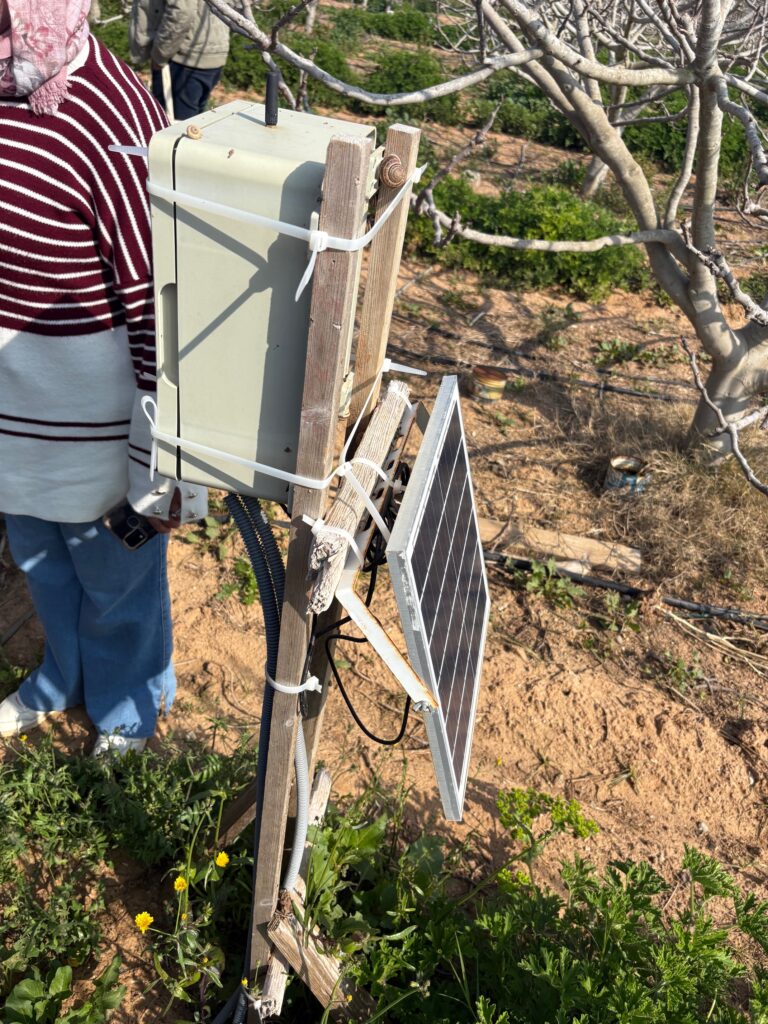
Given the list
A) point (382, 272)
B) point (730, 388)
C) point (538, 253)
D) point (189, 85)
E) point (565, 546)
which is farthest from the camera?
point (538, 253)

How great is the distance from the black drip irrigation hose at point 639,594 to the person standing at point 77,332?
1665 millimetres

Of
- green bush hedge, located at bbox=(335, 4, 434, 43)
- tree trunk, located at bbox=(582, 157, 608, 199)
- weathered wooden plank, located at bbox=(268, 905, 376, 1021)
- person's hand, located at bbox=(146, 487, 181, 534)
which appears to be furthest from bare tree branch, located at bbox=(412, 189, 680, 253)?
green bush hedge, located at bbox=(335, 4, 434, 43)

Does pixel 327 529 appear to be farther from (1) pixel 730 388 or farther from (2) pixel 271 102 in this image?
(1) pixel 730 388

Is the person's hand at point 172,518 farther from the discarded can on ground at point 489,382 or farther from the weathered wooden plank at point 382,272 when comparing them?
the discarded can on ground at point 489,382

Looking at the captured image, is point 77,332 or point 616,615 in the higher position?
point 77,332

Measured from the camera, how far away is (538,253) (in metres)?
6.30

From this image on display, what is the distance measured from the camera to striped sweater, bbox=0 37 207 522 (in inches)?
64.6

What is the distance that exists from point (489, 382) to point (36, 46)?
3.38m

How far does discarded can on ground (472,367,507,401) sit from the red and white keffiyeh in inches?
130

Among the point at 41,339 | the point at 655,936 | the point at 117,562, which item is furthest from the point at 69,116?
the point at 655,936

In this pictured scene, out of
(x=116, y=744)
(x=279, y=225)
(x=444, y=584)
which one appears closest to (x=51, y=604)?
(x=116, y=744)

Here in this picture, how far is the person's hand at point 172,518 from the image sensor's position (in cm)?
197

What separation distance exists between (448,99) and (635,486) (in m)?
8.13

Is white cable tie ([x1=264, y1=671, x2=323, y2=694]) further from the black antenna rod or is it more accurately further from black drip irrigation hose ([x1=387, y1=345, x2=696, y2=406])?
black drip irrigation hose ([x1=387, y1=345, x2=696, y2=406])
